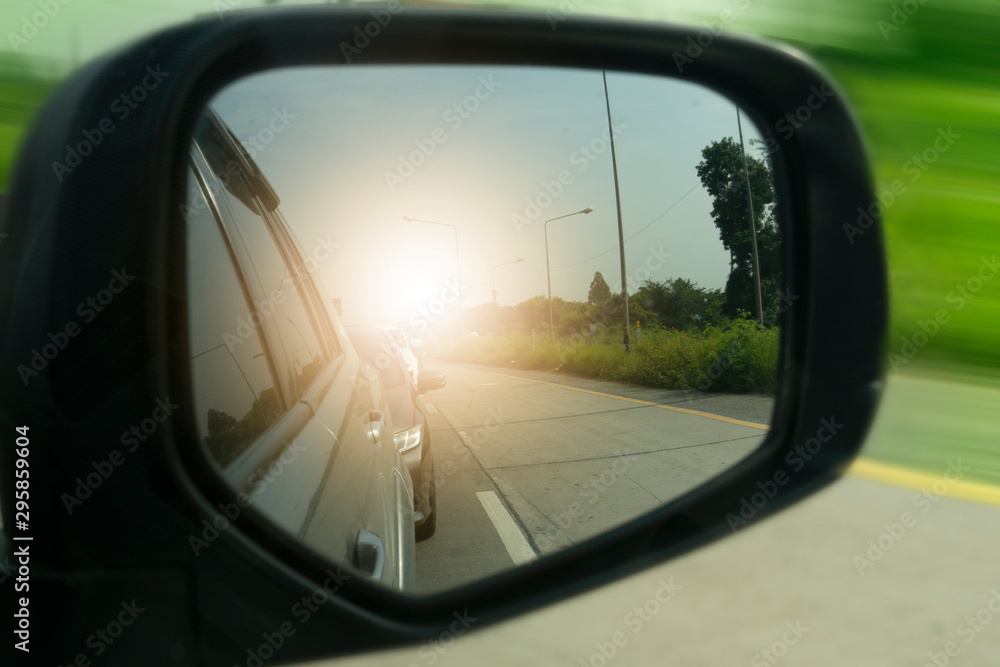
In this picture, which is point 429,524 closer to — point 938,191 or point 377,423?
point 377,423

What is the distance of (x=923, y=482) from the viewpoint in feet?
17.4

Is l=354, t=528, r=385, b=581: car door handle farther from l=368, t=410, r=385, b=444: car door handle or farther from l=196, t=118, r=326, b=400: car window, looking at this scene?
l=368, t=410, r=385, b=444: car door handle

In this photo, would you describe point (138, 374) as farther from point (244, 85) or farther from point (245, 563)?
point (244, 85)

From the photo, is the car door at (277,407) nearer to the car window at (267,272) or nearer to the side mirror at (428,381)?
the car window at (267,272)

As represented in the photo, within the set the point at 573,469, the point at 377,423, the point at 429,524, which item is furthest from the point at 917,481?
the point at 377,423

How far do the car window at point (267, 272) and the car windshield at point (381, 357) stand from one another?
2.10 m

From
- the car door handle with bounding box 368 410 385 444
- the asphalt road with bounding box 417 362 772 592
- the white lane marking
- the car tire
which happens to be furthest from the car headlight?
the car door handle with bounding box 368 410 385 444

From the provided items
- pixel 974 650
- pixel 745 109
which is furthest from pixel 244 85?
pixel 974 650

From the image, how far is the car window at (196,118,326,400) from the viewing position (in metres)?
1.41

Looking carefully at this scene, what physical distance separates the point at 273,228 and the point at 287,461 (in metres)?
0.85

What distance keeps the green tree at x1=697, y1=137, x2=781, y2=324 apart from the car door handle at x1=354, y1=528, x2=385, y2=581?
82cm

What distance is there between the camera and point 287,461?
1317mm

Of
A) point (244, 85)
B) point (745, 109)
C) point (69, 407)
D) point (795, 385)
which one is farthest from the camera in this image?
point (745, 109)

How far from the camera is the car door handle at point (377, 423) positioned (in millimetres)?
2400
